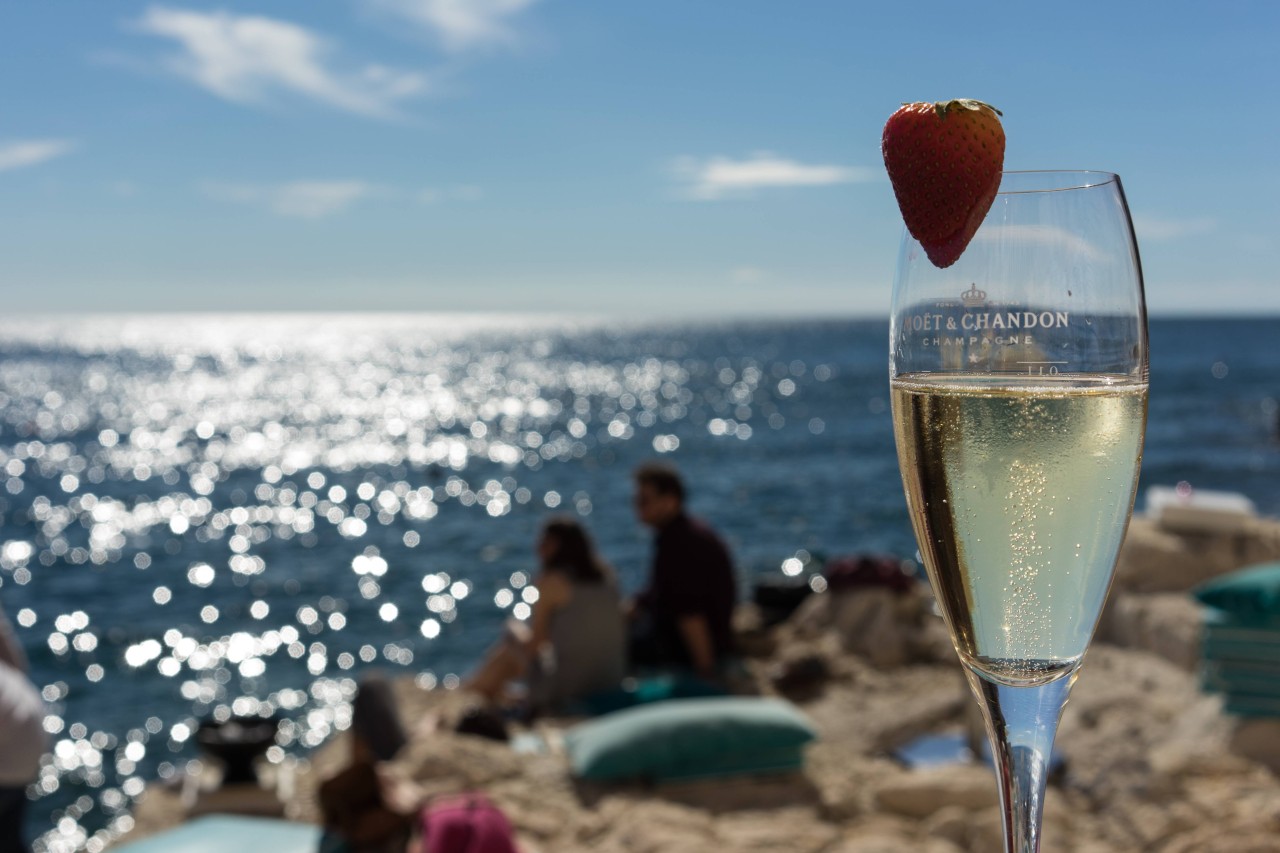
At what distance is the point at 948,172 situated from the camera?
0.77 meters

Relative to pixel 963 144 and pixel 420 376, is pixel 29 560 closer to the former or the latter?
pixel 963 144

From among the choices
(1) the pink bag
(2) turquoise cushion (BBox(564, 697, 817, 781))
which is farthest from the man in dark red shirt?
(1) the pink bag

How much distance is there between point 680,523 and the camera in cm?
739

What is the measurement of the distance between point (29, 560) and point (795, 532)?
1421 centimetres

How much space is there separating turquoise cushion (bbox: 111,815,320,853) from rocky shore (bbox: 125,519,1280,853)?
2.71ft

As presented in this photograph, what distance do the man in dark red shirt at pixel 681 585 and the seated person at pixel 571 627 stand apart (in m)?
0.40

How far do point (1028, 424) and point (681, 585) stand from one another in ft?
21.8

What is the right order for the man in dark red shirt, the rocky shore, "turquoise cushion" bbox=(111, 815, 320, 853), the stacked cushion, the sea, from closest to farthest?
the rocky shore, "turquoise cushion" bbox=(111, 815, 320, 853), the stacked cushion, the man in dark red shirt, the sea

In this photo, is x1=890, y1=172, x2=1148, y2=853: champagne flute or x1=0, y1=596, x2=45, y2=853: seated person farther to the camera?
x1=0, y1=596, x2=45, y2=853: seated person

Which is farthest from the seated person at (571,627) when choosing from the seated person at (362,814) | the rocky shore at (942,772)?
the seated person at (362,814)

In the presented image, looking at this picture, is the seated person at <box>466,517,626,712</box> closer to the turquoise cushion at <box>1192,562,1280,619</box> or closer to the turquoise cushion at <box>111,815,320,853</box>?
the turquoise cushion at <box>111,815,320,853</box>

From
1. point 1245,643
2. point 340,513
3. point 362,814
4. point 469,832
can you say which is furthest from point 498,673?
point 340,513

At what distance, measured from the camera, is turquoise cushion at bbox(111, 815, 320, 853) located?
4.18m

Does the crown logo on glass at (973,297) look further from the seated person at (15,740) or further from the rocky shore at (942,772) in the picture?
the seated person at (15,740)
